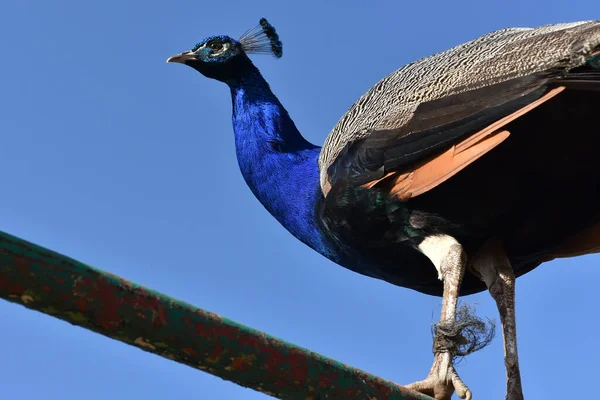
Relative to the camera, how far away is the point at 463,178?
13.7 feet

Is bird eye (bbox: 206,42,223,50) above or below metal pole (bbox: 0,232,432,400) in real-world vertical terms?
above

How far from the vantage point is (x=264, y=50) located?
6.97 m

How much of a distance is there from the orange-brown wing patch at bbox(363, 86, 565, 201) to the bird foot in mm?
742

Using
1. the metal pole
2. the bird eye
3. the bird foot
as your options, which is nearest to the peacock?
the bird foot

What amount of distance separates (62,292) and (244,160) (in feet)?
12.0

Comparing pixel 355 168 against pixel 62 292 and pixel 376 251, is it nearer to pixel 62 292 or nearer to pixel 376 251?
pixel 376 251

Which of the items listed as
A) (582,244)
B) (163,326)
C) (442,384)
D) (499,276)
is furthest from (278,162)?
(163,326)

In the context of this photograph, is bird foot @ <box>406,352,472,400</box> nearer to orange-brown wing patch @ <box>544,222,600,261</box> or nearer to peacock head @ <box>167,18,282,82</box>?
orange-brown wing patch @ <box>544,222,600,261</box>

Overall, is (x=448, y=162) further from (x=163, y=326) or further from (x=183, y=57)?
(x=183, y=57)

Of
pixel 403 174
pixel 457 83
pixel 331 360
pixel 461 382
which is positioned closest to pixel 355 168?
pixel 403 174

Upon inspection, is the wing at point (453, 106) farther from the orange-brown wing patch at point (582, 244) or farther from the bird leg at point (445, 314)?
the orange-brown wing patch at point (582, 244)

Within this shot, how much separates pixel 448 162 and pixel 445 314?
702 mm

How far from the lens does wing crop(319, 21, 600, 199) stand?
12.1 ft

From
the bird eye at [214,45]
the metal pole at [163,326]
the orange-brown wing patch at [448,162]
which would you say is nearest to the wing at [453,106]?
the orange-brown wing patch at [448,162]
